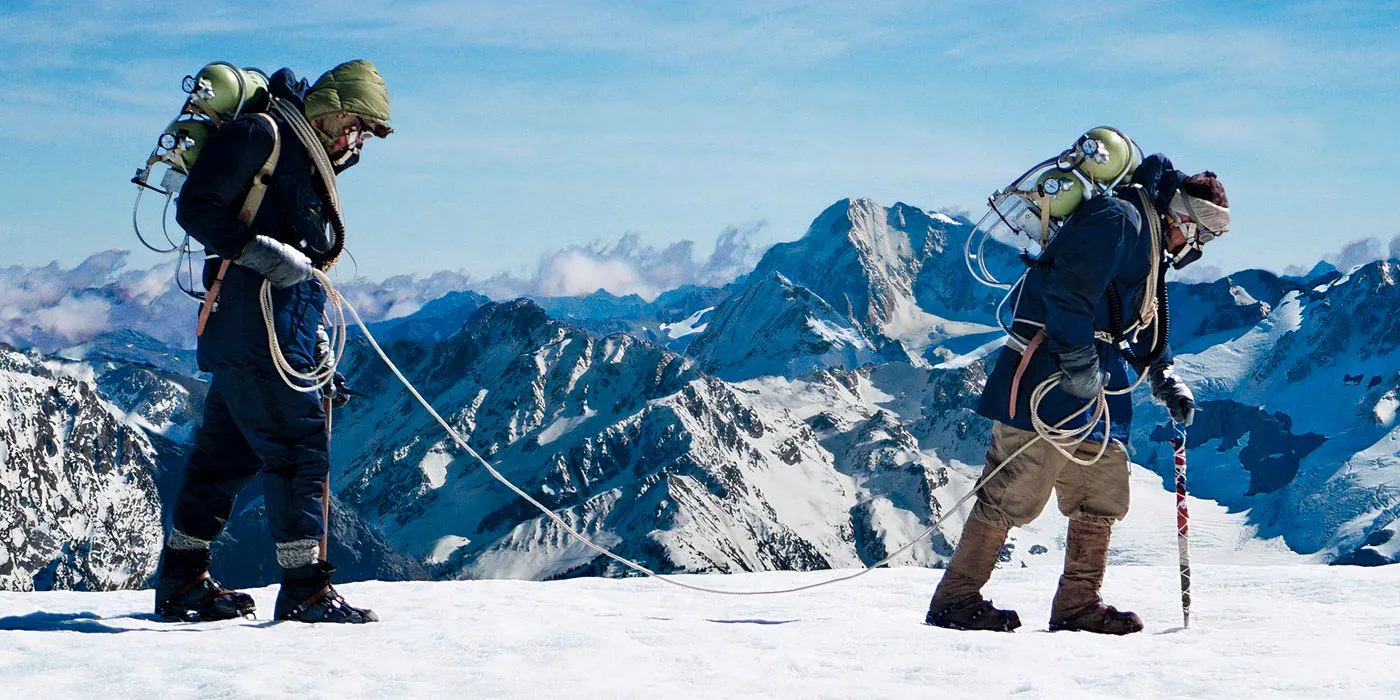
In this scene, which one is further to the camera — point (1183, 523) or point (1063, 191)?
point (1183, 523)

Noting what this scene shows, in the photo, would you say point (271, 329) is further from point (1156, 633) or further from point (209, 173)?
point (1156, 633)

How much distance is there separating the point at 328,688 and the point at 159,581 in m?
3.24

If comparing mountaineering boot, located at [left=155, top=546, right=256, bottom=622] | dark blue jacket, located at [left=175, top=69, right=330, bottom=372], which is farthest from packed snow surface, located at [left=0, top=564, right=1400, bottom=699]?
dark blue jacket, located at [left=175, top=69, right=330, bottom=372]

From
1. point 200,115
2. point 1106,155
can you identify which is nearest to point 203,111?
point 200,115

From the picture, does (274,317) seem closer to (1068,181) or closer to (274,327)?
(274,327)

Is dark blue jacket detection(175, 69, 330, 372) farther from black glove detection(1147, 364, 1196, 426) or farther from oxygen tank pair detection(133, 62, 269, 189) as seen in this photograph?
black glove detection(1147, 364, 1196, 426)

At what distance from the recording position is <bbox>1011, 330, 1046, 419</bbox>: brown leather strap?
891 centimetres

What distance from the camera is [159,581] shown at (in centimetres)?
864

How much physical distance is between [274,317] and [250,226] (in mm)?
613

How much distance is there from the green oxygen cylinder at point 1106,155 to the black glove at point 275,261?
17.7ft

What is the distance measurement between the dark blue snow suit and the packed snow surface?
976 millimetres

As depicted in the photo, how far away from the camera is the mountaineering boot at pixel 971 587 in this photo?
9.11 m

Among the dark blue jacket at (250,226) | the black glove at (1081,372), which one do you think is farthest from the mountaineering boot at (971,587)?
the dark blue jacket at (250,226)

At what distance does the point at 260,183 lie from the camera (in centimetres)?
791
